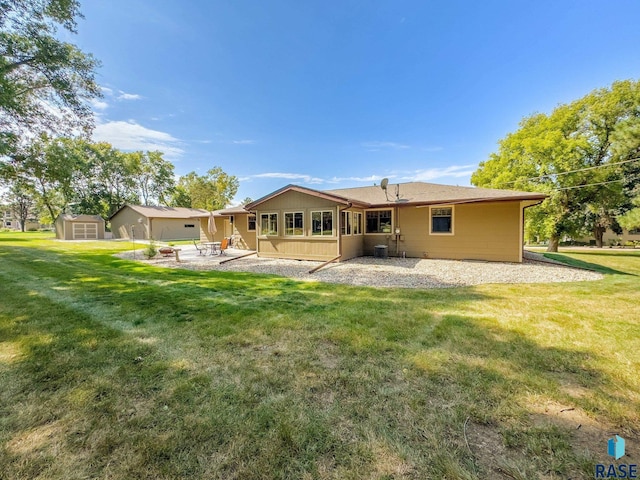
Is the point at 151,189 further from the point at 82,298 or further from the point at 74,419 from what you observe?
the point at 74,419

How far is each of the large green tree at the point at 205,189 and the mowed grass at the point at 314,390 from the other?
40.2 metres

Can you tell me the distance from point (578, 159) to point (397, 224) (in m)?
14.0

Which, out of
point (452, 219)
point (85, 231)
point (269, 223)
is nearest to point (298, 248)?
point (269, 223)

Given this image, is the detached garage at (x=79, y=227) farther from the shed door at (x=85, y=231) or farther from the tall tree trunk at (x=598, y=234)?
the tall tree trunk at (x=598, y=234)

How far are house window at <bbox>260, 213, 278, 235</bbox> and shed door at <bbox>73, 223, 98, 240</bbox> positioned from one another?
91.6 ft

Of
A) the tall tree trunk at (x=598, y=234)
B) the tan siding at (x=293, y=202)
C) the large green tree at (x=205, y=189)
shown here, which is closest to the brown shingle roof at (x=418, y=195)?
the tan siding at (x=293, y=202)

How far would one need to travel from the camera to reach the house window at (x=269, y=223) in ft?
40.8

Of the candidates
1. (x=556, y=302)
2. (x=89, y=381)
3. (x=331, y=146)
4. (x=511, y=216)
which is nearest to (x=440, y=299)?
(x=556, y=302)

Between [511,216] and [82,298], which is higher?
[511,216]

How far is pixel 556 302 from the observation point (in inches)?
207

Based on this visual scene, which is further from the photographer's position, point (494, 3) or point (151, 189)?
point (151, 189)

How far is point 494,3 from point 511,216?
7.59 m

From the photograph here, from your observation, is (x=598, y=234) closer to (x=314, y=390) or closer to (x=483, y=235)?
(x=483, y=235)

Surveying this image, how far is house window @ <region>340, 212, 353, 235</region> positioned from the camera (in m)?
10.9
